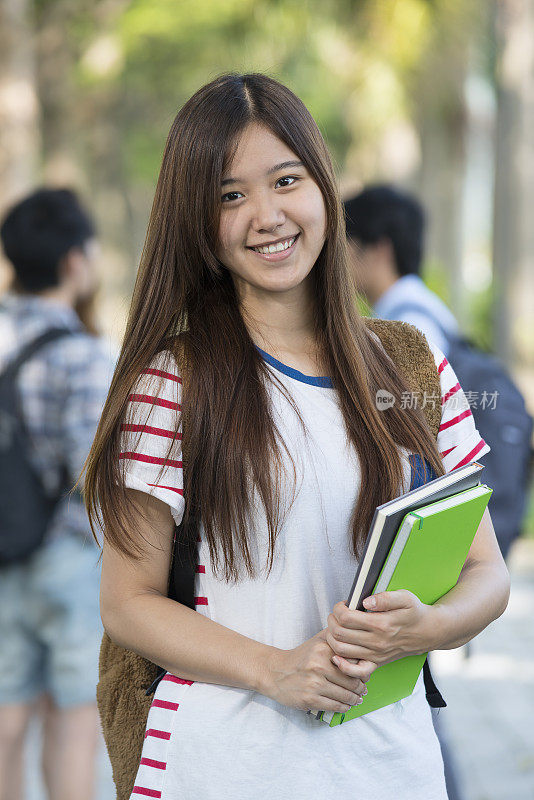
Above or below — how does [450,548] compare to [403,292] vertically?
below

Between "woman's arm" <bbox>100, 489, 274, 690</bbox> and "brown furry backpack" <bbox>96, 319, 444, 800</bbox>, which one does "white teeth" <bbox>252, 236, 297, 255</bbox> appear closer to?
"brown furry backpack" <bbox>96, 319, 444, 800</bbox>

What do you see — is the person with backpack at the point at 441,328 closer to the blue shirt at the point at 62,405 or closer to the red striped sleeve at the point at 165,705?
the blue shirt at the point at 62,405

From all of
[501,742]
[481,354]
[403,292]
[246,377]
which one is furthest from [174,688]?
[501,742]

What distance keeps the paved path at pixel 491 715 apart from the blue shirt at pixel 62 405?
1.45 meters

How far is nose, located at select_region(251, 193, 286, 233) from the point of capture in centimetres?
186

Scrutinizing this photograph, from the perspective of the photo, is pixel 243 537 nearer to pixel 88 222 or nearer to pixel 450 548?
pixel 450 548

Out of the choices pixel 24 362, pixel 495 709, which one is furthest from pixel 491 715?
pixel 24 362

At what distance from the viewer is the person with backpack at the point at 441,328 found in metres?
3.22

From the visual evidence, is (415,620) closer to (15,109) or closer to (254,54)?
(15,109)

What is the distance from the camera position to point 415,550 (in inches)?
65.4

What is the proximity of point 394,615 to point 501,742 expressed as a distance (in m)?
3.56

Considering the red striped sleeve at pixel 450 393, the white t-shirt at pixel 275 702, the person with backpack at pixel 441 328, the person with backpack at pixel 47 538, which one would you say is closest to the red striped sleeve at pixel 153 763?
the white t-shirt at pixel 275 702

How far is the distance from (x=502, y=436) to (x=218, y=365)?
157 centimetres

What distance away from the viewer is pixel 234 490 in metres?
1.80
